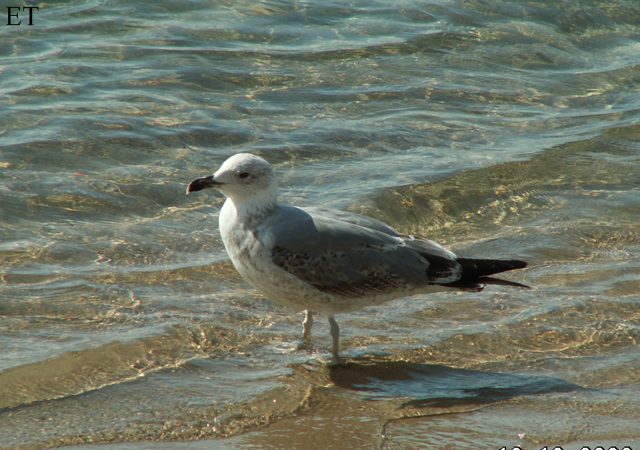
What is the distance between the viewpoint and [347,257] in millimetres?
6008

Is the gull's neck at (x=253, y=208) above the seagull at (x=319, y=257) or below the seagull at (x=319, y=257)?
above

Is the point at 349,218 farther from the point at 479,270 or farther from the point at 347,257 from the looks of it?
the point at 479,270

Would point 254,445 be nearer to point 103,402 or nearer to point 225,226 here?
point 103,402

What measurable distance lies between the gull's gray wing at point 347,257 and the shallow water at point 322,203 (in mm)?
365

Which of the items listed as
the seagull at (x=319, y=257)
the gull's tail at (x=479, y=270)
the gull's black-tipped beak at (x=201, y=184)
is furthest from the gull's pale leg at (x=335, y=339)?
the gull's black-tipped beak at (x=201, y=184)

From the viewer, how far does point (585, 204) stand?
28.3 feet

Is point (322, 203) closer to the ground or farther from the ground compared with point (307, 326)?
farther from the ground

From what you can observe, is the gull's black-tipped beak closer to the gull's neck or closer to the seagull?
the seagull

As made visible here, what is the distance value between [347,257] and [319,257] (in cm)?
15

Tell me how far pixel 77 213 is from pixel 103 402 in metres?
2.96

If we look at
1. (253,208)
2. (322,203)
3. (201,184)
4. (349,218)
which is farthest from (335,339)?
(322,203)

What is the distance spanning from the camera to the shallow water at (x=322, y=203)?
529 cm

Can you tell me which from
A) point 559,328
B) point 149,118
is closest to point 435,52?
point 149,118

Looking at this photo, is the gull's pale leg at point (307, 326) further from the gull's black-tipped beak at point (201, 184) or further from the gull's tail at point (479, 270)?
the gull's black-tipped beak at point (201, 184)
